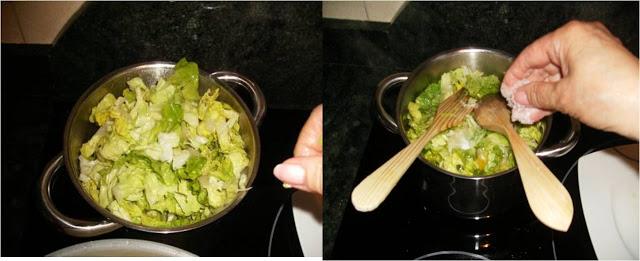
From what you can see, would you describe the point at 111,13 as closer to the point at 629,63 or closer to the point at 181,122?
the point at 181,122

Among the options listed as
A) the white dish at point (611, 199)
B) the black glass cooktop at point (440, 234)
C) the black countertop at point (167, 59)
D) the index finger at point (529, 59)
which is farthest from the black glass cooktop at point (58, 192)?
the white dish at point (611, 199)

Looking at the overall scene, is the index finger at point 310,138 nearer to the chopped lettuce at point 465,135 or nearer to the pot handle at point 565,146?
the chopped lettuce at point 465,135

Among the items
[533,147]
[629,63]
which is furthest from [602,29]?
[533,147]

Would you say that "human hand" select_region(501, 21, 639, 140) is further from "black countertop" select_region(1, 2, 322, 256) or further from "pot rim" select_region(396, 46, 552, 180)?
"black countertop" select_region(1, 2, 322, 256)

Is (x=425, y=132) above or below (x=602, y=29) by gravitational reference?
below

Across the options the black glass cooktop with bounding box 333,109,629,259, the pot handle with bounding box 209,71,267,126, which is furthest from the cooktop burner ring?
the pot handle with bounding box 209,71,267,126
